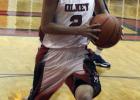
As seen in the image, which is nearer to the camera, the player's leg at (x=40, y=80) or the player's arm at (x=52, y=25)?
the player's arm at (x=52, y=25)

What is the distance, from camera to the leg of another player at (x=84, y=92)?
98.0 inches

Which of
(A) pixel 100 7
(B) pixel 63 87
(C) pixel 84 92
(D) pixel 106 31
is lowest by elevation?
(B) pixel 63 87

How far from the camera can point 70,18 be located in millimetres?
2613

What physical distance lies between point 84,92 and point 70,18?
47 cm

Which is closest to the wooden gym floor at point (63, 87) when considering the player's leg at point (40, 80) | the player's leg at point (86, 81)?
the player's leg at point (40, 80)

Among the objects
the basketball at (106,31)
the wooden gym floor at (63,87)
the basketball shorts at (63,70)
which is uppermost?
the basketball at (106,31)

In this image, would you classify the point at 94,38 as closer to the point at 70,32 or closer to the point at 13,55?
the point at 70,32

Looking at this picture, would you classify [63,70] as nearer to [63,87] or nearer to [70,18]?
[70,18]

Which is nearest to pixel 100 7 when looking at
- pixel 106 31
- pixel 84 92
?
pixel 106 31

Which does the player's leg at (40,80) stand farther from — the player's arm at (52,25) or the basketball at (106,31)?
the basketball at (106,31)

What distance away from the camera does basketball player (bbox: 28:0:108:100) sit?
2564 mm

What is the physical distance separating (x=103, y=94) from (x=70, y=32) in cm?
169

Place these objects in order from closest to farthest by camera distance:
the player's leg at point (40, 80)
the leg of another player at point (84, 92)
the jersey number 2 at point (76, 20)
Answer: the leg of another player at point (84, 92)
the jersey number 2 at point (76, 20)
the player's leg at point (40, 80)

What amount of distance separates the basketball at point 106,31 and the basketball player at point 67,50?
4cm
